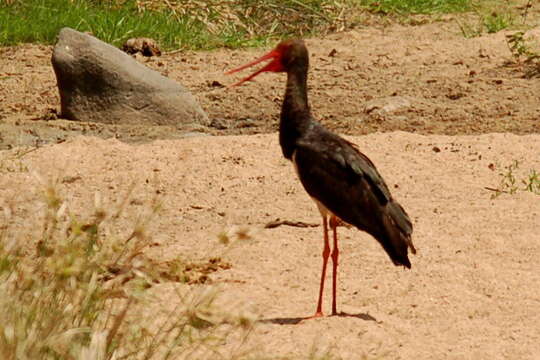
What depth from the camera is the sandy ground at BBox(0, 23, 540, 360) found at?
18.1 feet

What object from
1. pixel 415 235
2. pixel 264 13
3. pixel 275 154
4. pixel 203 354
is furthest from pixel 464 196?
pixel 264 13

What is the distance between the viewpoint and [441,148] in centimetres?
824

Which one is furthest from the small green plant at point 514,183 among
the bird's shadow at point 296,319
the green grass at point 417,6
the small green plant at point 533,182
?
the green grass at point 417,6

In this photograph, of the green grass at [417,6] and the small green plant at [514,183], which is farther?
the green grass at [417,6]

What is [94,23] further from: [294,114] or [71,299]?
[71,299]

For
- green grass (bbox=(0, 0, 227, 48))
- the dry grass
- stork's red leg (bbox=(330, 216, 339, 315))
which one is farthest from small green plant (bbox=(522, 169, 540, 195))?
green grass (bbox=(0, 0, 227, 48))

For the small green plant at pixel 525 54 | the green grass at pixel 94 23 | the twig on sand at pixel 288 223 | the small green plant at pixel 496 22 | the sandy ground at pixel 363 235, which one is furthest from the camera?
the small green plant at pixel 496 22

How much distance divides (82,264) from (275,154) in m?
4.39

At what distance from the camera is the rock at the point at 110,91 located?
361 inches

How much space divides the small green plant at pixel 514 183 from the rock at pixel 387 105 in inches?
70.5

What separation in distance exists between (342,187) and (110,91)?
3.96 m

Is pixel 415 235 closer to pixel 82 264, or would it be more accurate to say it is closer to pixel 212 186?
pixel 212 186

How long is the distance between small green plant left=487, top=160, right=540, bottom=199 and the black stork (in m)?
1.84

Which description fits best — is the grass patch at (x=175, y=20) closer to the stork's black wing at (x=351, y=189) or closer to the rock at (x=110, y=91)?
the rock at (x=110, y=91)
